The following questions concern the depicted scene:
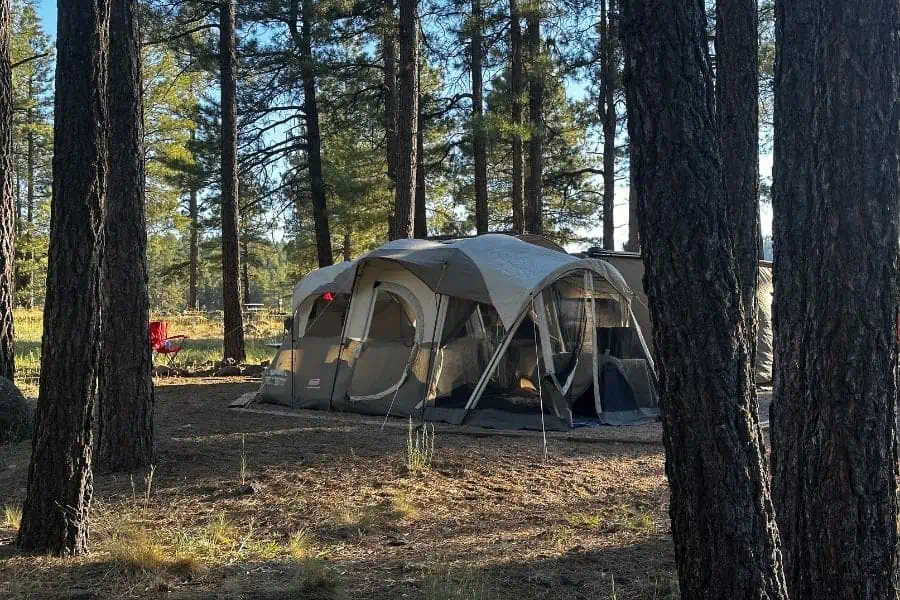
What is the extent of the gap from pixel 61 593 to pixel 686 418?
9.09 feet

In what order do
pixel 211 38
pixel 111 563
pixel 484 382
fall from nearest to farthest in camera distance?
pixel 111 563 → pixel 484 382 → pixel 211 38


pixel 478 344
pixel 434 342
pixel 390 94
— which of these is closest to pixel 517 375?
pixel 478 344

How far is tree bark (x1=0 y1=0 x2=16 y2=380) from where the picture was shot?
24.1ft

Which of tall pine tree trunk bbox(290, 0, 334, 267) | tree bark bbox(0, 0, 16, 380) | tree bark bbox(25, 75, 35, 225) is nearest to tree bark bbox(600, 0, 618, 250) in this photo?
tall pine tree trunk bbox(290, 0, 334, 267)

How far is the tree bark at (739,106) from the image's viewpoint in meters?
5.36

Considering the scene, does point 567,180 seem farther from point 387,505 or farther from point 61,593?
point 61,593

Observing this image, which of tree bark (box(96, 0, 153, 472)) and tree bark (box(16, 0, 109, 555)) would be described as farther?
tree bark (box(96, 0, 153, 472))

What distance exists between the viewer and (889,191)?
2871 mm

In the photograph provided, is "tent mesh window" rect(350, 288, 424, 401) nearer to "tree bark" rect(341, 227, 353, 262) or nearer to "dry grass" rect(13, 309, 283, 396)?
"dry grass" rect(13, 309, 283, 396)

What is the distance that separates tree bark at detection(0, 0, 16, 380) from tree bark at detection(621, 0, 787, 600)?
22.3ft

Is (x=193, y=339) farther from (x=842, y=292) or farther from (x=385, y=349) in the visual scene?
(x=842, y=292)

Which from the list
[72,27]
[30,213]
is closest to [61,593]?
[72,27]

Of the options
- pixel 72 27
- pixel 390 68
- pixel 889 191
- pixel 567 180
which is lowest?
pixel 889 191

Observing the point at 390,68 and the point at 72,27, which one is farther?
the point at 390,68
